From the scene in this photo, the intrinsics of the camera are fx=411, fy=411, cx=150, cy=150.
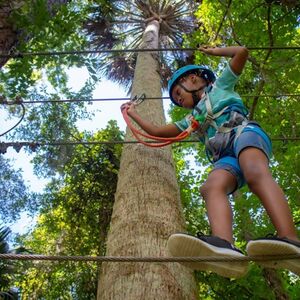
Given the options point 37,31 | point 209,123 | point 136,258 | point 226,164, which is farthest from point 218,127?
point 37,31

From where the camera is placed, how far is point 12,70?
A: 3.74 meters

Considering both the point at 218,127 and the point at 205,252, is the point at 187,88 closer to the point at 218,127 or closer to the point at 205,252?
the point at 218,127

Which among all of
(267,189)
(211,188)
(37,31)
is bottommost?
(267,189)

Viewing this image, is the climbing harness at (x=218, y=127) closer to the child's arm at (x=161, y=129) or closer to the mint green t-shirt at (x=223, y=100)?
the mint green t-shirt at (x=223, y=100)

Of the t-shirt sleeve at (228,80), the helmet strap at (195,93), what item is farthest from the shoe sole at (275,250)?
the helmet strap at (195,93)

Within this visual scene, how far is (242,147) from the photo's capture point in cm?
197

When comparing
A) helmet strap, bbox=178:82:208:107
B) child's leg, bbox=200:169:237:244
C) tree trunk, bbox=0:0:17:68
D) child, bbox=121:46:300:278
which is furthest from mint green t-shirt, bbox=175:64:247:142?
tree trunk, bbox=0:0:17:68

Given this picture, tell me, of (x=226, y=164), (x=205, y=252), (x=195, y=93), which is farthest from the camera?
(x=195, y=93)

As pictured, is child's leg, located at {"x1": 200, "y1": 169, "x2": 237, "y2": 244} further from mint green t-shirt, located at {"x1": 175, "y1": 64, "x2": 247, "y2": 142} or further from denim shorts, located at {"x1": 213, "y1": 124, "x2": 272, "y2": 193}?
mint green t-shirt, located at {"x1": 175, "y1": 64, "x2": 247, "y2": 142}

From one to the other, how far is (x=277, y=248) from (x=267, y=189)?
0.31m

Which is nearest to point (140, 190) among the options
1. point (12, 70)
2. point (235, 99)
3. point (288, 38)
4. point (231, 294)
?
point (235, 99)

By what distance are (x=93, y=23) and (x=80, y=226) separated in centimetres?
595

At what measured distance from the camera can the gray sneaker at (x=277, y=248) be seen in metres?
1.52

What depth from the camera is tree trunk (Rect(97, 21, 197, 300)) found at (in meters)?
1.96
